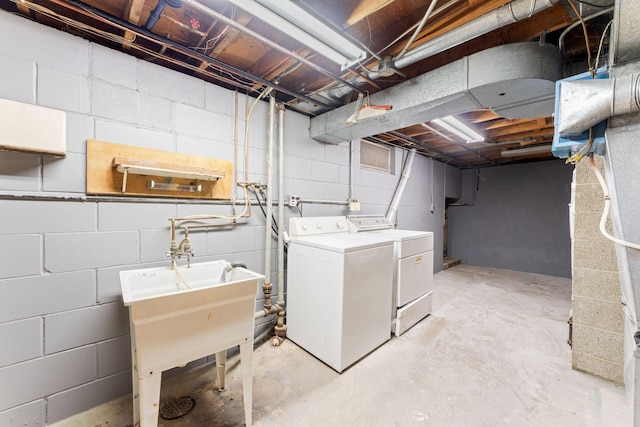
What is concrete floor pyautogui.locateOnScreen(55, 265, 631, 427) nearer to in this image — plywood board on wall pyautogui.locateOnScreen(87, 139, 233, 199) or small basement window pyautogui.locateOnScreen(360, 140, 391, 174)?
plywood board on wall pyautogui.locateOnScreen(87, 139, 233, 199)

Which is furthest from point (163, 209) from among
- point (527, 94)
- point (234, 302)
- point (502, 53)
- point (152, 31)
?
point (527, 94)

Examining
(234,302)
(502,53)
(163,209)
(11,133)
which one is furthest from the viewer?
(163,209)

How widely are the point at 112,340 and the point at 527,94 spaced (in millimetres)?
3125

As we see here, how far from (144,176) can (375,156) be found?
9.48ft

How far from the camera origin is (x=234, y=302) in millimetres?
1391

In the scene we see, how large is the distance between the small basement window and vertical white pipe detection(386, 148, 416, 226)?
31 cm

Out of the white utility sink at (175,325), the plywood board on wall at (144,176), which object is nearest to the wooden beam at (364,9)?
the plywood board on wall at (144,176)

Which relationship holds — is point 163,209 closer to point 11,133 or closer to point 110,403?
point 11,133

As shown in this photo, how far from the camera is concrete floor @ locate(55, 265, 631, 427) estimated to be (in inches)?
59.8

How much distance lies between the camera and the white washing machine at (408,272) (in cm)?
248

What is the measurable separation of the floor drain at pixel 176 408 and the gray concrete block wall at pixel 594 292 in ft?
9.19

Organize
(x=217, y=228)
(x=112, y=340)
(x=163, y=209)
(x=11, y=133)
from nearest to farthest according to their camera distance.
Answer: (x=11, y=133)
(x=112, y=340)
(x=163, y=209)
(x=217, y=228)

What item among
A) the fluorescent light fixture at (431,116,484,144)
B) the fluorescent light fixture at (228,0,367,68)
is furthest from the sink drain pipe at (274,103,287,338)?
the fluorescent light fixture at (431,116,484,144)

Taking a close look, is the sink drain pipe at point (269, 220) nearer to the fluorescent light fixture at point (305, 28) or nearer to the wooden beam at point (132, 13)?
the fluorescent light fixture at point (305, 28)
